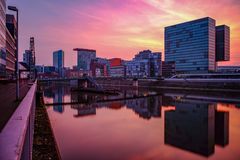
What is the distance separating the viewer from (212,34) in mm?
132000

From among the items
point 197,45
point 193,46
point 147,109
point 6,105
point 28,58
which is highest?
point 197,45

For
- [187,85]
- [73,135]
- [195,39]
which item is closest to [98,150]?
[73,135]

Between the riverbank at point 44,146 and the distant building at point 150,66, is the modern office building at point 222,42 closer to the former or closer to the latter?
the distant building at point 150,66

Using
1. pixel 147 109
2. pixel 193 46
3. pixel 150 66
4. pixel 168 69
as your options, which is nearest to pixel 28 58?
pixel 150 66

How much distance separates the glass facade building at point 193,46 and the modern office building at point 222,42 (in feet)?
48.2

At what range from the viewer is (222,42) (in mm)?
144875

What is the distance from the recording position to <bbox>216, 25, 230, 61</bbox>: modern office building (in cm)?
14362

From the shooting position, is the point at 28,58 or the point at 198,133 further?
the point at 28,58

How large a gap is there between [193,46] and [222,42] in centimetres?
2562

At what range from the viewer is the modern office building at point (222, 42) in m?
144

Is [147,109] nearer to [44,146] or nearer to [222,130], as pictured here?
[222,130]

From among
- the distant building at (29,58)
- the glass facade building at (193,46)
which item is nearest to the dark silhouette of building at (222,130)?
the distant building at (29,58)

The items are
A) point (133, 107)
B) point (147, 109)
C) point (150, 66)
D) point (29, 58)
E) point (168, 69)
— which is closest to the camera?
point (147, 109)

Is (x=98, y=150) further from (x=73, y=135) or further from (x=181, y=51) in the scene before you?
(x=181, y=51)
